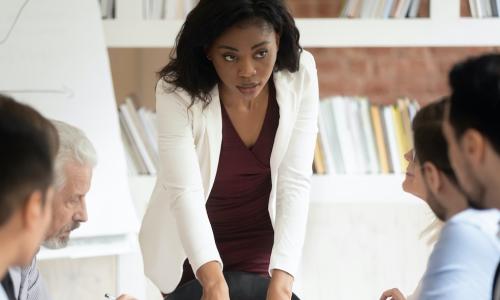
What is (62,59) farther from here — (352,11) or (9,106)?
(9,106)

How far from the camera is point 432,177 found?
5.05 ft

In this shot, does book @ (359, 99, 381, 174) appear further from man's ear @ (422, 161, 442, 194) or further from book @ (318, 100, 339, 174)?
man's ear @ (422, 161, 442, 194)

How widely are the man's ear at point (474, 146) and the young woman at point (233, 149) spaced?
748mm

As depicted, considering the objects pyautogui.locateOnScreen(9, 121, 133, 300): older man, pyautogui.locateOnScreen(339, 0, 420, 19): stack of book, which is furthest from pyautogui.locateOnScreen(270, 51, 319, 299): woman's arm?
pyautogui.locateOnScreen(339, 0, 420, 19): stack of book

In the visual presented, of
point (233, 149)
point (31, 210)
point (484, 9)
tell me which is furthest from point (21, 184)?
point (484, 9)

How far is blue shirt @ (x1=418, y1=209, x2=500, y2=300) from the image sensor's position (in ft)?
4.44

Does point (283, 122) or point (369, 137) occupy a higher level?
point (283, 122)

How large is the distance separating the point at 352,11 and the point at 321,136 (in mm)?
441

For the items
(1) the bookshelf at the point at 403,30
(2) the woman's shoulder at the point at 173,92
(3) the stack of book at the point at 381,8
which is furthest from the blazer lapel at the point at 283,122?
(3) the stack of book at the point at 381,8

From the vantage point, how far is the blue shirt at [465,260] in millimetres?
1354

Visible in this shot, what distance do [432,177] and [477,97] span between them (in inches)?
8.5

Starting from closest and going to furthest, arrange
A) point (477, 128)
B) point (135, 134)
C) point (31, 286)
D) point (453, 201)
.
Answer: point (477, 128), point (453, 201), point (31, 286), point (135, 134)

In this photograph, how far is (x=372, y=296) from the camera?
3.34m

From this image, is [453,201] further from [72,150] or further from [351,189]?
[351,189]
